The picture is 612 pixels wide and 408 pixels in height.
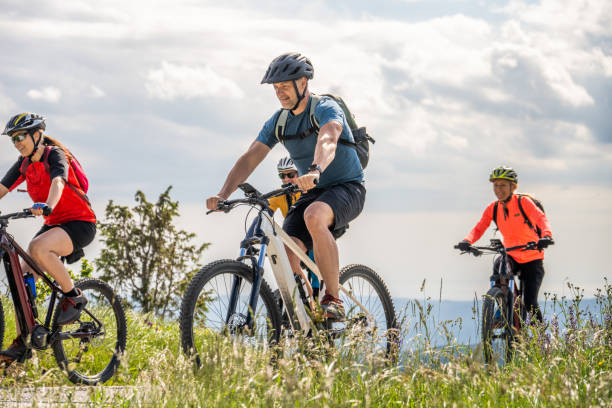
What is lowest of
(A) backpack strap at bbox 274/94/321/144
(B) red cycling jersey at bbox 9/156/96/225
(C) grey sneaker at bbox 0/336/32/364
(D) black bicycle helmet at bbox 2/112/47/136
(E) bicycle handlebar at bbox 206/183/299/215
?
(C) grey sneaker at bbox 0/336/32/364

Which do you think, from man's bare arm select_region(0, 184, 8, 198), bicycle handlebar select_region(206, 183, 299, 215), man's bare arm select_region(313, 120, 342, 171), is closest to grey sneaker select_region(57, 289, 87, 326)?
man's bare arm select_region(0, 184, 8, 198)

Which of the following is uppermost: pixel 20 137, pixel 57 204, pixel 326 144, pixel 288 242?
pixel 20 137

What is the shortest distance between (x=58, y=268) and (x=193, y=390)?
11.0ft

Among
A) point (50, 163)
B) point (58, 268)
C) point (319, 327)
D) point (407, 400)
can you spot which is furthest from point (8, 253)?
point (407, 400)

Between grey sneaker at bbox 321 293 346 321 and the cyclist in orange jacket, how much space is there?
4473 mm

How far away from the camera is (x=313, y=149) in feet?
20.0

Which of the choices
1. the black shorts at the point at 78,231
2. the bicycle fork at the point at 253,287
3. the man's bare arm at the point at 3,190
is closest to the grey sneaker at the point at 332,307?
the bicycle fork at the point at 253,287

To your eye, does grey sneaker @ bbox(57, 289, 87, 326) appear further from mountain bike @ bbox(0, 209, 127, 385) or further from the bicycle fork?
the bicycle fork

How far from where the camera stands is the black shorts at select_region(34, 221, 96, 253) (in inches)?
267

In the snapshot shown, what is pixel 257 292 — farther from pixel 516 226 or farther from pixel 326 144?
pixel 516 226

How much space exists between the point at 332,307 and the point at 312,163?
1.16 meters

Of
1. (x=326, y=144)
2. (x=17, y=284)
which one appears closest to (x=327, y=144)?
(x=326, y=144)

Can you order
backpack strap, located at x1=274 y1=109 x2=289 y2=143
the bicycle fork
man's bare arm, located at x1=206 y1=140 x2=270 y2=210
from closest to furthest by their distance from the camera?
the bicycle fork, backpack strap, located at x1=274 y1=109 x2=289 y2=143, man's bare arm, located at x1=206 y1=140 x2=270 y2=210

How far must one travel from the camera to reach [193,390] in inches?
149
